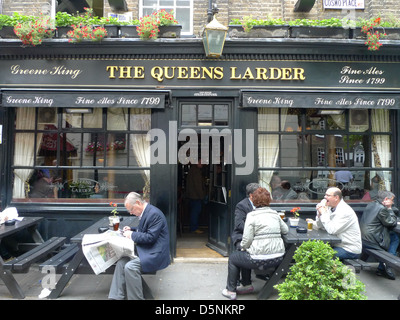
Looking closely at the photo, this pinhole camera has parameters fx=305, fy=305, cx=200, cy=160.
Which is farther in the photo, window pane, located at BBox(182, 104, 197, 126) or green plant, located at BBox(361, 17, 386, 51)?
window pane, located at BBox(182, 104, 197, 126)

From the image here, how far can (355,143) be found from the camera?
638 centimetres

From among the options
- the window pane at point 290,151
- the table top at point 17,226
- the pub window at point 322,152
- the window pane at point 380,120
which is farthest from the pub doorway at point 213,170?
the window pane at point 380,120

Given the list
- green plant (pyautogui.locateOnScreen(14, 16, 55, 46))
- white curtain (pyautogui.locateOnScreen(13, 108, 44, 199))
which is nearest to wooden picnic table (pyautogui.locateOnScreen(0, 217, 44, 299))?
white curtain (pyautogui.locateOnScreen(13, 108, 44, 199))

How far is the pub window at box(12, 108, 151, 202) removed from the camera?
6.28 metres

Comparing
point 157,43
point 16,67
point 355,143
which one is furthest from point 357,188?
point 16,67

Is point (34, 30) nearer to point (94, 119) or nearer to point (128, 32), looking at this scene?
point (128, 32)

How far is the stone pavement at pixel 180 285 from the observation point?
4477 millimetres

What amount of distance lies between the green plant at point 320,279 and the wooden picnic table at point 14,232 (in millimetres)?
3687

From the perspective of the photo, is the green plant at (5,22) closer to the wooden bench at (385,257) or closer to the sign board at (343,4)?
the sign board at (343,4)

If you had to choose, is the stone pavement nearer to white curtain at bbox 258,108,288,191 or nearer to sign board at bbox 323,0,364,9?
white curtain at bbox 258,108,288,191

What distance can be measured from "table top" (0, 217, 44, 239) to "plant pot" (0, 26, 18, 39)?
3600 mm

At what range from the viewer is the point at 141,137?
6297 millimetres

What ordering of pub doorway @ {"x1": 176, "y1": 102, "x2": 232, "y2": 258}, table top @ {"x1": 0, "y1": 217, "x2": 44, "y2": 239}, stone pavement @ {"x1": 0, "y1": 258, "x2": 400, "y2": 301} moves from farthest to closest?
pub doorway @ {"x1": 176, "y1": 102, "x2": 232, "y2": 258} → table top @ {"x1": 0, "y1": 217, "x2": 44, "y2": 239} → stone pavement @ {"x1": 0, "y1": 258, "x2": 400, "y2": 301}
